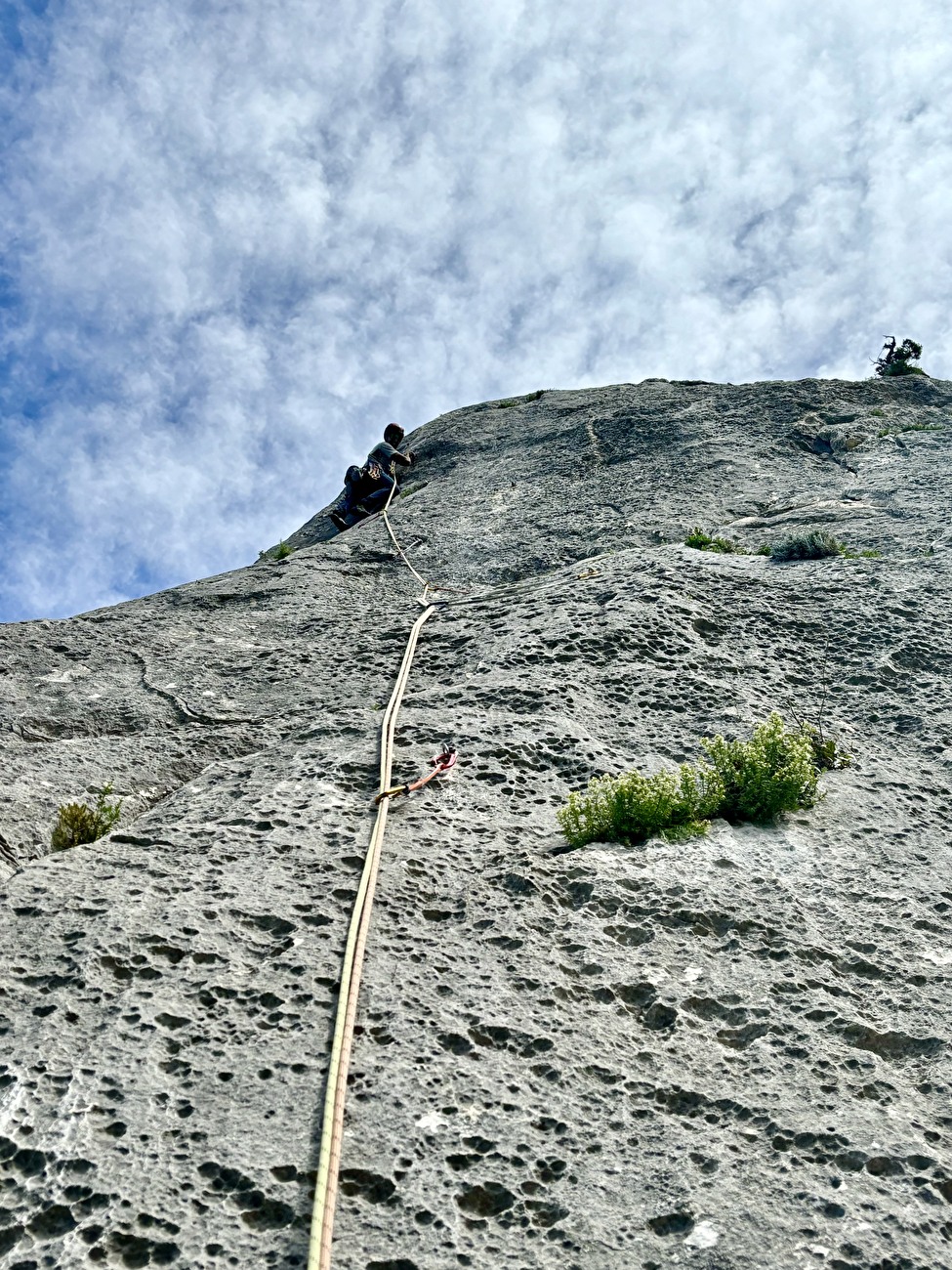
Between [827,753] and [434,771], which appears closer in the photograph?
[434,771]

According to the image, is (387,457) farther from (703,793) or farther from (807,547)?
(703,793)

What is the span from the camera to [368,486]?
13.2 m

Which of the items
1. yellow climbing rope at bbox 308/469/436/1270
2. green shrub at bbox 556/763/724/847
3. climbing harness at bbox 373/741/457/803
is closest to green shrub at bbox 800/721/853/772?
green shrub at bbox 556/763/724/847

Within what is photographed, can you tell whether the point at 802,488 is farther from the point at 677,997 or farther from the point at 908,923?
the point at 677,997

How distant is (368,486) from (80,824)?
28.2ft

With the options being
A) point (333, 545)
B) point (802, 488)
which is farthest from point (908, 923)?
point (333, 545)

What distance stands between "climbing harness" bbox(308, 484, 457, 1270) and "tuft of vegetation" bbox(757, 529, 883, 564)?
4.06 metres

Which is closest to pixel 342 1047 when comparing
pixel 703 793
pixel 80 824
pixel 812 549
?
pixel 80 824

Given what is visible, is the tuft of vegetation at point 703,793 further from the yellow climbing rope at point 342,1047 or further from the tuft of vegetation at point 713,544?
the tuft of vegetation at point 713,544

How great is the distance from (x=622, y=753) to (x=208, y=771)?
8.11 ft

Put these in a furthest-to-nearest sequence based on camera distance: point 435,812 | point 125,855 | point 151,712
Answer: point 151,712 → point 435,812 → point 125,855

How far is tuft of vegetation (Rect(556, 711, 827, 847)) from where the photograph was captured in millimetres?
4891

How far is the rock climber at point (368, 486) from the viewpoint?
Result: 12.9 meters

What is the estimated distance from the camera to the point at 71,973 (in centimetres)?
377
